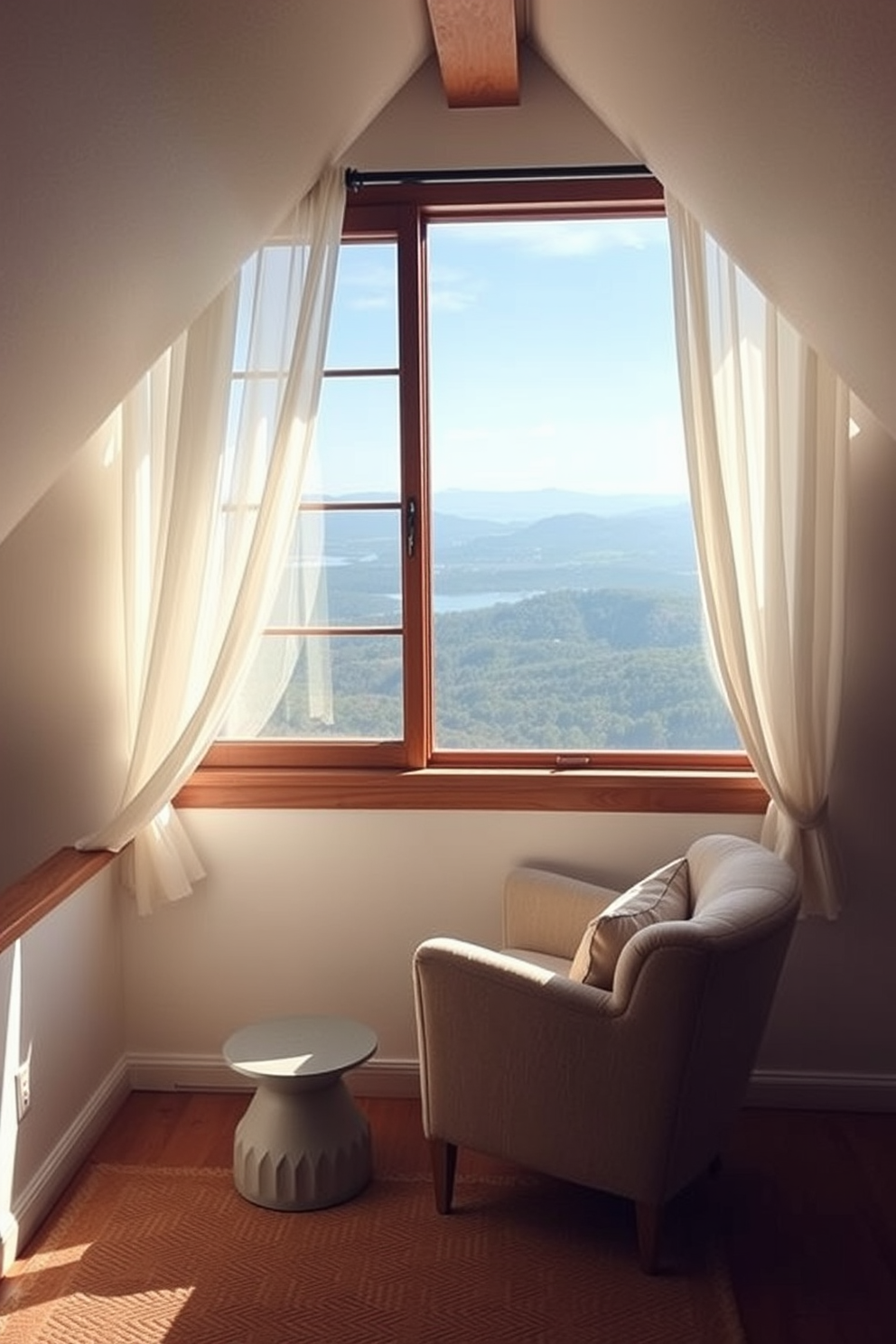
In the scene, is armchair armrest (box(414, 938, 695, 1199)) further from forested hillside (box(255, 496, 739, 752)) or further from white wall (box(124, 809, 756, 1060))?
forested hillside (box(255, 496, 739, 752))

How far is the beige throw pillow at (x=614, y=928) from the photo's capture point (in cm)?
280

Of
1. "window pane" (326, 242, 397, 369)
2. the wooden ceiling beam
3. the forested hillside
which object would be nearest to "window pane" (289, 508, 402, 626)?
the forested hillside

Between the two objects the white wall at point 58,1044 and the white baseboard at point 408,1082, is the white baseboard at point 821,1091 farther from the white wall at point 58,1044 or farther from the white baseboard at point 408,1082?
the white wall at point 58,1044

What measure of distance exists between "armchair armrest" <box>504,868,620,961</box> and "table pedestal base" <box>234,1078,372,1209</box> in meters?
0.59

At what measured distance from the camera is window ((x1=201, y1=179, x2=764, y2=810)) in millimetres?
3617

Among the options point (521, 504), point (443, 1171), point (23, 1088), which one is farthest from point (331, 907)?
point (521, 504)

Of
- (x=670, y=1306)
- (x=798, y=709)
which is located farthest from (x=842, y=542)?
(x=670, y=1306)

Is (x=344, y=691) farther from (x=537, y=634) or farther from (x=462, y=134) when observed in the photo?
(x=462, y=134)

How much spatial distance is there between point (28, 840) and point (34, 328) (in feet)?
5.75

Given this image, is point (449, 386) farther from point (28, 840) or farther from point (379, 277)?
point (28, 840)

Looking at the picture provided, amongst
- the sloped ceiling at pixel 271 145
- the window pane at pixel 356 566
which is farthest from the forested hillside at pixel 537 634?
the sloped ceiling at pixel 271 145

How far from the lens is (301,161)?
119 inches

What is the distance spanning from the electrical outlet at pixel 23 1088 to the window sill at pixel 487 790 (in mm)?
854

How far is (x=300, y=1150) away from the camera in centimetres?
306
